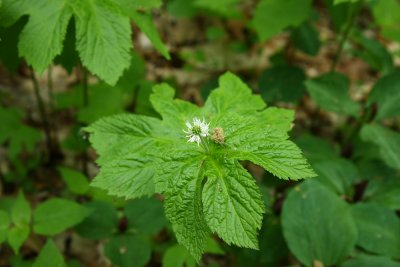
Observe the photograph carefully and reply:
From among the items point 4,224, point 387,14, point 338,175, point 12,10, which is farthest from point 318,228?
point 387,14

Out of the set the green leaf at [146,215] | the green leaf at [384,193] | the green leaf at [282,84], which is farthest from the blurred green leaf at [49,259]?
the green leaf at [384,193]

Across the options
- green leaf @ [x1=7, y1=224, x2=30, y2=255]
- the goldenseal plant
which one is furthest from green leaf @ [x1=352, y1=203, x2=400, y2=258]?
green leaf @ [x1=7, y1=224, x2=30, y2=255]

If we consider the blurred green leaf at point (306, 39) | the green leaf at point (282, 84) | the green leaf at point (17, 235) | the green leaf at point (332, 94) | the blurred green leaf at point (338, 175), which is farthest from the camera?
the blurred green leaf at point (306, 39)

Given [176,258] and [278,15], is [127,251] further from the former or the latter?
[278,15]

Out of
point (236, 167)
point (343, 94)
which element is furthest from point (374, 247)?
point (236, 167)

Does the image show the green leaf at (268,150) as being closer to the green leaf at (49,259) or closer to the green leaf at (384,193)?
the green leaf at (49,259)

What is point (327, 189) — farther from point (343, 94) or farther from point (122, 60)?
point (122, 60)
